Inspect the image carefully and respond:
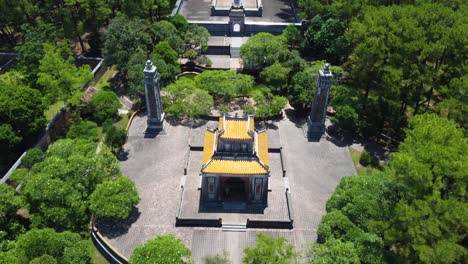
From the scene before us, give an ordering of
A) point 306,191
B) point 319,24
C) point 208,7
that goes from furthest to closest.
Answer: point 208,7 < point 319,24 < point 306,191

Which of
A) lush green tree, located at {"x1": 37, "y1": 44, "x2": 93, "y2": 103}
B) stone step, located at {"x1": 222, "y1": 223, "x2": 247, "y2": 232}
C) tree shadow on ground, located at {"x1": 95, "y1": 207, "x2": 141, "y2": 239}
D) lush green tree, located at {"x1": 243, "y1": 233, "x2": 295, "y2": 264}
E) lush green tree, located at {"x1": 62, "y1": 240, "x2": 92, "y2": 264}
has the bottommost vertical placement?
stone step, located at {"x1": 222, "y1": 223, "x2": 247, "y2": 232}

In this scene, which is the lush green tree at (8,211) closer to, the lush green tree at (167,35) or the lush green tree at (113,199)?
the lush green tree at (113,199)

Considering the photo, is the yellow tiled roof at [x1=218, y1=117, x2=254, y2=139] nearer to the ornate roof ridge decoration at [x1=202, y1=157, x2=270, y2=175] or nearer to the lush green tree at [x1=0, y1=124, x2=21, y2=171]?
the ornate roof ridge decoration at [x1=202, y1=157, x2=270, y2=175]

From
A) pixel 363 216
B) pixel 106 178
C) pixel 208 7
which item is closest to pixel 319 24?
pixel 208 7

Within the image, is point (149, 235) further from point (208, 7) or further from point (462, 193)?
point (208, 7)

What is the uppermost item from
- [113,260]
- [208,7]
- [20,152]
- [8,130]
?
[208,7]

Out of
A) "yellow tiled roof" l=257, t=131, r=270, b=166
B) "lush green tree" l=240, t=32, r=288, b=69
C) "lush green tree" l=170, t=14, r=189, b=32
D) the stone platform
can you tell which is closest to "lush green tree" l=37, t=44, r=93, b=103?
"lush green tree" l=170, t=14, r=189, b=32
